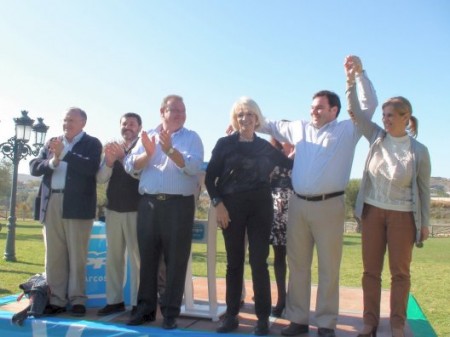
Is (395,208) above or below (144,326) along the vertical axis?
above

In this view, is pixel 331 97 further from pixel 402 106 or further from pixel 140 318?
pixel 140 318

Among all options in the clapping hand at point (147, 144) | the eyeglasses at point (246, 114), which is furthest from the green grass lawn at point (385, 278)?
the clapping hand at point (147, 144)

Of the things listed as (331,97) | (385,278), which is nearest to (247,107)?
(331,97)

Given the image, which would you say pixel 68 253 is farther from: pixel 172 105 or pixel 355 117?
pixel 355 117

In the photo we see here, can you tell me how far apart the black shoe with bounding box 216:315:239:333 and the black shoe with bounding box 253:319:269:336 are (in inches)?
7.3

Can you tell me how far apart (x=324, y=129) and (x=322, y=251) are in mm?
1029

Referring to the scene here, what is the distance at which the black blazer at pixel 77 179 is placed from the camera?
4.70m

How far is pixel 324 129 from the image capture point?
14.0ft

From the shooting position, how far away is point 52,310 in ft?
15.5

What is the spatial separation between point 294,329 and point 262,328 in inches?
11.2

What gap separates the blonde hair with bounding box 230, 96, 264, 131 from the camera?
4270 mm

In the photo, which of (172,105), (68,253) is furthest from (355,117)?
(68,253)

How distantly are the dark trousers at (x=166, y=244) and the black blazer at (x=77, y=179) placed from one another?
67 cm

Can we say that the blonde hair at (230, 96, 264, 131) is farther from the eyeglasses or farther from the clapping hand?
the clapping hand
